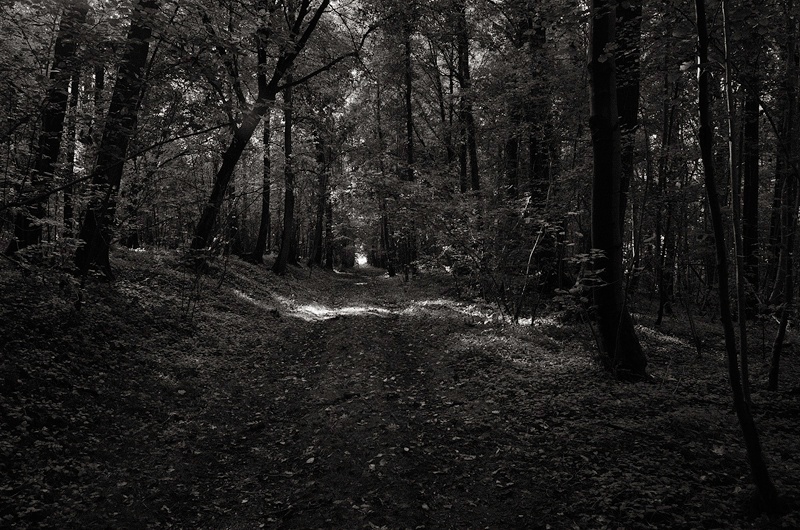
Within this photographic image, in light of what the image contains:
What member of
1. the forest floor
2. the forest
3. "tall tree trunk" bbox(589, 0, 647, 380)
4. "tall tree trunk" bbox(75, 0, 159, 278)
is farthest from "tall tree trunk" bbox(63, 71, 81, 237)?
"tall tree trunk" bbox(589, 0, 647, 380)

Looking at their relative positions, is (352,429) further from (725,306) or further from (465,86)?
(465,86)

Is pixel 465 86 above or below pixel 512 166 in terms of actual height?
above

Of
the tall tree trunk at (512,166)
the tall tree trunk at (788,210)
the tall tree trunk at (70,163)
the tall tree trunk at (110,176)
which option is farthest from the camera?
the tall tree trunk at (512,166)

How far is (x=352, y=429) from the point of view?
586 centimetres

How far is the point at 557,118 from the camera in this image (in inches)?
437

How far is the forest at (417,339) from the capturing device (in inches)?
167

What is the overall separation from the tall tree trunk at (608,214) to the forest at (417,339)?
1.5 inches

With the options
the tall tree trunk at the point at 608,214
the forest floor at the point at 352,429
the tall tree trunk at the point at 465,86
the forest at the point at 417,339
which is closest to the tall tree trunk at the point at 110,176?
the forest at the point at 417,339

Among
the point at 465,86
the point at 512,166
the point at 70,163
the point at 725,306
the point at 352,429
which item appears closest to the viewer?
the point at 725,306

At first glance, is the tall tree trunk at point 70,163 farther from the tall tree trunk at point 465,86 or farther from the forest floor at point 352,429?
the tall tree trunk at point 465,86

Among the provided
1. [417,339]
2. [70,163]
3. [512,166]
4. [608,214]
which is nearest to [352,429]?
[417,339]

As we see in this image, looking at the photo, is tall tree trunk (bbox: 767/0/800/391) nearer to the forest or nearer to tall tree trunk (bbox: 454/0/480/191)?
the forest

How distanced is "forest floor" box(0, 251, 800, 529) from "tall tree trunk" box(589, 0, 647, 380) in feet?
1.76

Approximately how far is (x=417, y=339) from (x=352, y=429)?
4.78 meters
